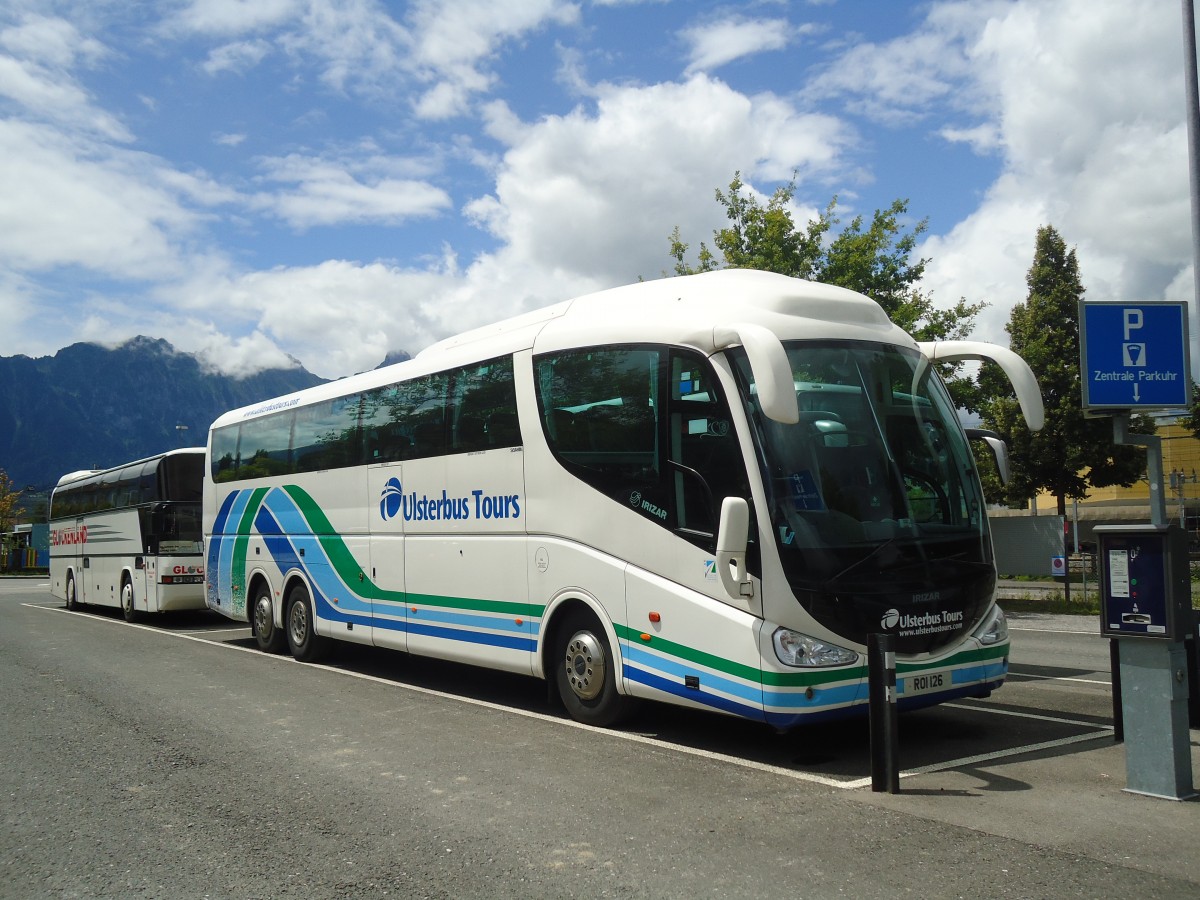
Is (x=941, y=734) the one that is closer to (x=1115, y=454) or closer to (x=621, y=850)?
(x=621, y=850)

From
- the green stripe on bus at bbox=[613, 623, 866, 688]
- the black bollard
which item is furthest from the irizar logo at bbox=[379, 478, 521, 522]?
the black bollard

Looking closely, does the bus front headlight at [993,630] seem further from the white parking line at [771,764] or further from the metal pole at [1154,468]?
the metal pole at [1154,468]

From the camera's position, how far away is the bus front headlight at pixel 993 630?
7.65 metres

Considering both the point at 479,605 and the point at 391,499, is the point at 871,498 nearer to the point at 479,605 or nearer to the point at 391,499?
the point at 479,605

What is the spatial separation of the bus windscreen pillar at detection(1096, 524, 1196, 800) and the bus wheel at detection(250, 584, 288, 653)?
1120 centimetres

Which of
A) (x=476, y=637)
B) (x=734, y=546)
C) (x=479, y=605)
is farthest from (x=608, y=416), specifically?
(x=476, y=637)

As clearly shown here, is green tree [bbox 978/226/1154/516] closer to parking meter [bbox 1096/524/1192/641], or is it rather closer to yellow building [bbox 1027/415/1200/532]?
parking meter [bbox 1096/524/1192/641]

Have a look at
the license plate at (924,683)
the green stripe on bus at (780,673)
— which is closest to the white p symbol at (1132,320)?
the green stripe on bus at (780,673)

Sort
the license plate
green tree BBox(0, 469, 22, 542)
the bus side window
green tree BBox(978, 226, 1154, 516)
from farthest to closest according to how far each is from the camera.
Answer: green tree BBox(0, 469, 22, 542) → green tree BBox(978, 226, 1154, 516) → the bus side window → the license plate

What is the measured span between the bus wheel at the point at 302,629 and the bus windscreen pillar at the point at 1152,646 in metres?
9.84

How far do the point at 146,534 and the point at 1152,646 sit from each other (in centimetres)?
1851

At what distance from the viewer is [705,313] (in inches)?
305

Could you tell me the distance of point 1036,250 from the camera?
1220 inches

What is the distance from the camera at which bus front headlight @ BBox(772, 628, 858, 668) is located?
6.75 meters
